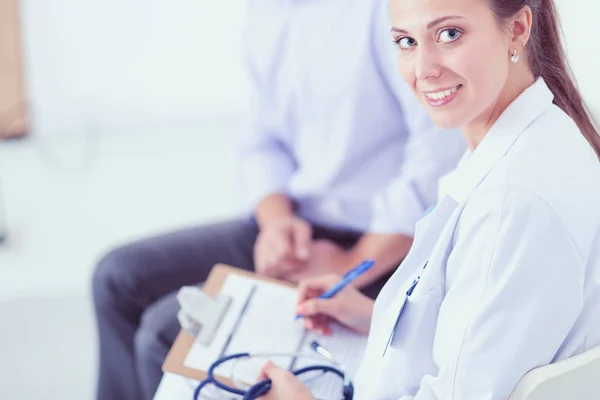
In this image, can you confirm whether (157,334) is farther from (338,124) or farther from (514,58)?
(514,58)

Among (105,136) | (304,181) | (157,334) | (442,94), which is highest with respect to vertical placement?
(442,94)

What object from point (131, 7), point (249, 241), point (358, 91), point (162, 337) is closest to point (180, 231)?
point (249, 241)

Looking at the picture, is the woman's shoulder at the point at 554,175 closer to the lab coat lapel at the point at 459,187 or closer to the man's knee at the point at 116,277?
the lab coat lapel at the point at 459,187

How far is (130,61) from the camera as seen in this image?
103 inches

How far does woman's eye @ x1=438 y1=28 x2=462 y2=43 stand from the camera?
0.83 meters

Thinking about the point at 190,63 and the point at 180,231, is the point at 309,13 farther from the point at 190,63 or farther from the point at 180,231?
the point at 190,63

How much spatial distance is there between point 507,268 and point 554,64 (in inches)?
11.1

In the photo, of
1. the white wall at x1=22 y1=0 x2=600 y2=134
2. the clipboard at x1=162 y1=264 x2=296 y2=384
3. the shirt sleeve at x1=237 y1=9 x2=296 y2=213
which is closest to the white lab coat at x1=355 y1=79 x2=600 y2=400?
the clipboard at x1=162 y1=264 x2=296 y2=384

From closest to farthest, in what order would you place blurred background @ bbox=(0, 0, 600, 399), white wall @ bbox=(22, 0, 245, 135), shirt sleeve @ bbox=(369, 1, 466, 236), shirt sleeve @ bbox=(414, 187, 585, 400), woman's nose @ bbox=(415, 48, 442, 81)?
shirt sleeve @ bbox=(414, 187, 585, 400) < woman's nose @ bbox=(415, 48, 442, 81) < shirt sleeve @ bbox=(369, 1, 466, 236) < blurred background @ bbox=(0, 0, 600, 399) < white wall @ bbox=(22, 0, 245, 135)

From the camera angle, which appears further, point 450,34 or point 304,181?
point 304,181

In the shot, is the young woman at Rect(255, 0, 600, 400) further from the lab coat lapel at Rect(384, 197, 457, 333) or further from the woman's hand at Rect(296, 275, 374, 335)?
the woman's hand at Rect(296, 275, 374, 335)

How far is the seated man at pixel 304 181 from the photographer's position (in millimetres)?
1286

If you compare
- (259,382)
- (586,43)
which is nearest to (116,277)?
(259,382)

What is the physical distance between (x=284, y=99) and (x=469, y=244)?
710 mm
